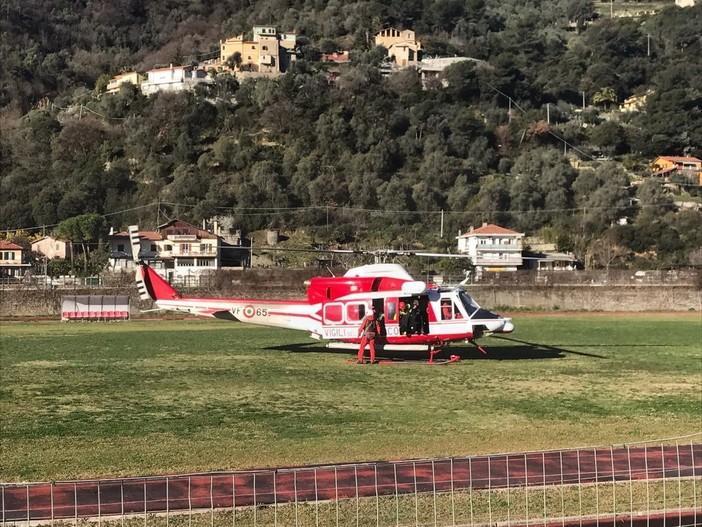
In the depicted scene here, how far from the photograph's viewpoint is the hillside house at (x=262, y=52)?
126m

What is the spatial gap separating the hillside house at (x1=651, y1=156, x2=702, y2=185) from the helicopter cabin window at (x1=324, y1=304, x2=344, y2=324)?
90856 millimetres

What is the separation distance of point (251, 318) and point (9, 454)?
11664mm

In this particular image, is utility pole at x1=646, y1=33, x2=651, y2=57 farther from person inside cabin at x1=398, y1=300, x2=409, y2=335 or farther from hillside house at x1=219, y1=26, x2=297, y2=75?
person inside cabin at x1=398, y1=300, x2=409, y2=335

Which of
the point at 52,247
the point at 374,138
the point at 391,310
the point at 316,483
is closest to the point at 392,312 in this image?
the point at 391,310

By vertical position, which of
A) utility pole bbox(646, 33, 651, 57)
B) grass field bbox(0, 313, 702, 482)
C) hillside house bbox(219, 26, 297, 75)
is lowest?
grass field bbox(0, 313, 702, 482)

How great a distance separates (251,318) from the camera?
2138cm

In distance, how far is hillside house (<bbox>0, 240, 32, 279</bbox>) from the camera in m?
70.7

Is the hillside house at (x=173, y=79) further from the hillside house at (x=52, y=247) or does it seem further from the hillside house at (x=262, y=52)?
the hillside house at (x=52, y=247)

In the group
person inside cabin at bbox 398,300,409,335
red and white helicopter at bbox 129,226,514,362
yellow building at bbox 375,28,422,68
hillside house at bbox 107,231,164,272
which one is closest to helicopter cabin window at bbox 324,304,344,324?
red and white helicopter at bbox 129,226,514,362

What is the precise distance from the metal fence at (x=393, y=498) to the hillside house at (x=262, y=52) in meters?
120

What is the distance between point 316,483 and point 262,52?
12376 centimetres

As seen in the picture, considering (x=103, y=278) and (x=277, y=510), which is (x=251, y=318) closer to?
(x=277, y=510)

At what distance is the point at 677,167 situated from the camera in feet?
347

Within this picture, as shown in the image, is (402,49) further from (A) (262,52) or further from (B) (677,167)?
(B) (677,167)
